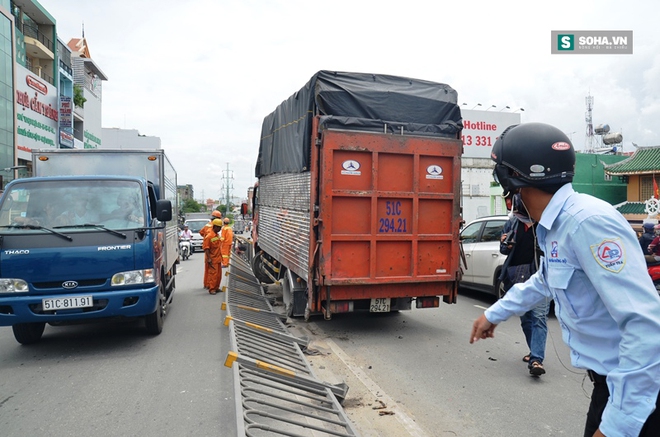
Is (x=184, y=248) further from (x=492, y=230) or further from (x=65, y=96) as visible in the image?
(x=65, y=96)

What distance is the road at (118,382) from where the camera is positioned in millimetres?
4121

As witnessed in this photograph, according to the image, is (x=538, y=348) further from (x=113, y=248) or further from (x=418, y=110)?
(x=113, y=248)

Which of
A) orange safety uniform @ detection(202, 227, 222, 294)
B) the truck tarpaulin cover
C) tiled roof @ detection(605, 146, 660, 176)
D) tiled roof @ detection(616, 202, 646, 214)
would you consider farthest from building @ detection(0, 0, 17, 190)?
tiled roof @ detection(616, 202, 646, 214)

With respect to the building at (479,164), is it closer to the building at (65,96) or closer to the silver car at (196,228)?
the silver car at (196,228)

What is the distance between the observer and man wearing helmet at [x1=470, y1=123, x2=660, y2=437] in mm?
1494

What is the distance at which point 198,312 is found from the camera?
910 centimetres

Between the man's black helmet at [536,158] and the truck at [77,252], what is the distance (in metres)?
5.23

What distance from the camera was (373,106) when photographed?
6.70 metres

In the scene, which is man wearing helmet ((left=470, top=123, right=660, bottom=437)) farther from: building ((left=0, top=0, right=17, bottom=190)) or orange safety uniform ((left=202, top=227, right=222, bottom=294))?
building ((left=0, top=0, right=17, bottom=190))

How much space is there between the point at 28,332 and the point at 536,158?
695cm

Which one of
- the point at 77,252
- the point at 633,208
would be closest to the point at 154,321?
the point at 77,252

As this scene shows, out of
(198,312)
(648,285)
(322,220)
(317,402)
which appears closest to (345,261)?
(322,220)

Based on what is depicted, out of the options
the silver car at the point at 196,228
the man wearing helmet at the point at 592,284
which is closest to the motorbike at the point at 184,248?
the silver car at the point at 196,228

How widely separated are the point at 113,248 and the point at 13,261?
1081 millimetres
